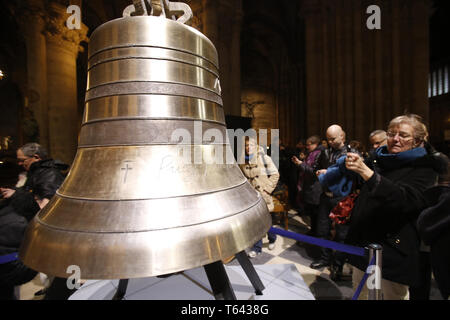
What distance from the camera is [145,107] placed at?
0.73m

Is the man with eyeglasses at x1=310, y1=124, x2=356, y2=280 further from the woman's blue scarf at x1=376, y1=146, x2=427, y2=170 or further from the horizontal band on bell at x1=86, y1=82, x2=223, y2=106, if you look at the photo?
the horizontal band on bell at x1=86, y1=82, x2=223, y2=106

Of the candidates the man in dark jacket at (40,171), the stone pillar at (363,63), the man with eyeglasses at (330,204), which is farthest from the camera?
the stone pillar at (363,63)

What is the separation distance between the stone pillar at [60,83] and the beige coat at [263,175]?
4.43m

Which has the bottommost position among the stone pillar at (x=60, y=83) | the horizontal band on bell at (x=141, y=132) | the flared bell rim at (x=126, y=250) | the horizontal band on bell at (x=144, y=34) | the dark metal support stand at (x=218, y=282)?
the dark metal support stand at (x=218, y=282)

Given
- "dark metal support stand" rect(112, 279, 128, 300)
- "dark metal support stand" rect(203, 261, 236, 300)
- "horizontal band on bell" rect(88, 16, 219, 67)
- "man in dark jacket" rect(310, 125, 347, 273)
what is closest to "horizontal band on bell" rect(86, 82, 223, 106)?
"horizontal band on bell" rect(88, 16, 219, 67)

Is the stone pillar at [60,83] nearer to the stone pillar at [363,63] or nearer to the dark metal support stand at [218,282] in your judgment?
the dark metal support stand at [218,282]

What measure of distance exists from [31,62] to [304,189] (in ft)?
20.2

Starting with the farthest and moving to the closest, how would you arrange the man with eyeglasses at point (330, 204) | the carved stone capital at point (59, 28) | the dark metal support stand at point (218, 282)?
the carved stone capital at point (59, 28) < the man with eyeglasses at point (330, 204) < the dark metal support stand at point (218, 282)

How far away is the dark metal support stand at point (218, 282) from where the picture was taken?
86 centimetres

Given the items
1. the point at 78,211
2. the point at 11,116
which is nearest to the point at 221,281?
the point at 78,211

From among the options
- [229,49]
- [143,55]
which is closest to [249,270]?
[143,55]

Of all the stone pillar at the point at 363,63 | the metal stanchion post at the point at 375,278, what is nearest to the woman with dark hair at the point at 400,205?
the metal stanchion post at the point at 375,278
